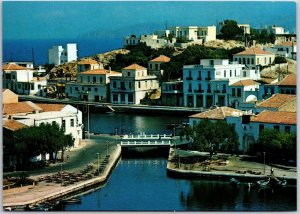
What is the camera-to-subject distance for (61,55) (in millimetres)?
49750

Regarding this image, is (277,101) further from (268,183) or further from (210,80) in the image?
(210,80)

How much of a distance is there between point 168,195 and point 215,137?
3819 millimetres

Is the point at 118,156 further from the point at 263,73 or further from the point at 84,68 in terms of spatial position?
the point at 84,68

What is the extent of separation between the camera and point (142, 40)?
1967 inches

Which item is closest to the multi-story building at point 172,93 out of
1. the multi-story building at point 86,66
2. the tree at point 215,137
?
the multi-story building at point 86,66

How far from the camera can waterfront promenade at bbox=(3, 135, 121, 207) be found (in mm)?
17281

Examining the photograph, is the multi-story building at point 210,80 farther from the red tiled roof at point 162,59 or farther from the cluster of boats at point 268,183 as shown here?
the cluster of boats at point 268,183

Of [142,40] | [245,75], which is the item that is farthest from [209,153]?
[142,40]

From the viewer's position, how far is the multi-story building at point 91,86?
40188mm

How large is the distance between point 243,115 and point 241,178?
360 cm

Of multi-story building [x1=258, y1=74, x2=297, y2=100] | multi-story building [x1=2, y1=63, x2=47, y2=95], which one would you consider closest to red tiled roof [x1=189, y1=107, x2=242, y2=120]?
multi-story building [x1=258, y1=74, x2=297, y2=100]

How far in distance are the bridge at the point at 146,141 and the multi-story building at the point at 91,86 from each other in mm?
14040

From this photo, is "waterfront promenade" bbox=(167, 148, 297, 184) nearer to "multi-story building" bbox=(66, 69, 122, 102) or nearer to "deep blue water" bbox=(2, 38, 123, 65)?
"deep blue water" bbox=(2, 38, 123, 65)

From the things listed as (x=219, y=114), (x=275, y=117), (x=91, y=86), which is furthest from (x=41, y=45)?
(x=275, y=117)
